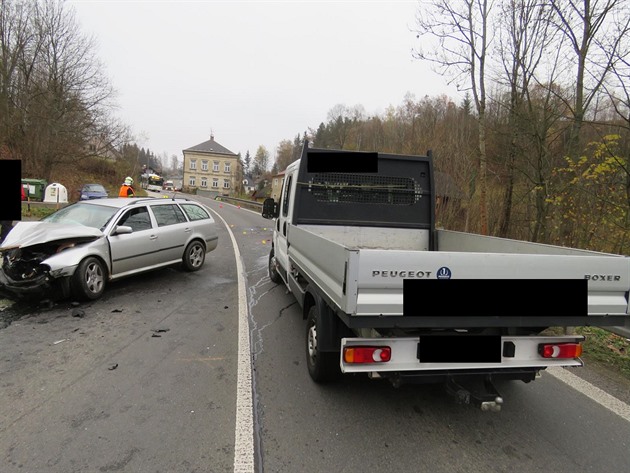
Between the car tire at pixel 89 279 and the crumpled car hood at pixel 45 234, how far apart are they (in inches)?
15.7

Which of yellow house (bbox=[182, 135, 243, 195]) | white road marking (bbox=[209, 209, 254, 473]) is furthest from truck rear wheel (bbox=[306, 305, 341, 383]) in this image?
yellow house (bbox=[182, 135, 243, 195])

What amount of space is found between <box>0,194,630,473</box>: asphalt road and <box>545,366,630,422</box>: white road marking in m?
0.07

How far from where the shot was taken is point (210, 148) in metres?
97.8

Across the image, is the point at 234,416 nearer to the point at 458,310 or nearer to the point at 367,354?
the point at 367,354

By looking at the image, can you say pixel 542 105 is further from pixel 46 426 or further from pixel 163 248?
pixel 46 426

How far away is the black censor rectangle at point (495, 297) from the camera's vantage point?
2.49 meters

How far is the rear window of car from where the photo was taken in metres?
8.39

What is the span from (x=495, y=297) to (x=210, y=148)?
10265 cm

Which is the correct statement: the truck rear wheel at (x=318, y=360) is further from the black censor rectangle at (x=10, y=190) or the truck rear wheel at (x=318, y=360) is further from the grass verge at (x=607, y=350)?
the black censor rectangle at (x=10, y=190)

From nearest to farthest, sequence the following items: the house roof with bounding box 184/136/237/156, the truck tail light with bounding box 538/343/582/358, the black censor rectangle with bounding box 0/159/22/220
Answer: the truck tail light with bounding box 538/343/582/358
the black censor rectangle with bounding box 0/159/22/220
the house roof with bounding box 184/136/237/156

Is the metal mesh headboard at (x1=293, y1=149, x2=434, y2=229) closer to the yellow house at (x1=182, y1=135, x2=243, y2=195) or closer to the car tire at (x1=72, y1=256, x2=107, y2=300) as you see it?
the car tire at (x1=72, y1=256, x2=107, y2=300)

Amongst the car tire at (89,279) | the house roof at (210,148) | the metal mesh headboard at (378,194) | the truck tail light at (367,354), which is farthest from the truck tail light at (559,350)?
the house roof at (210,148)

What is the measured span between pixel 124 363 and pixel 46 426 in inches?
42.7

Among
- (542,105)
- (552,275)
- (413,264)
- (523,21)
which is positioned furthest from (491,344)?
(523,21)
